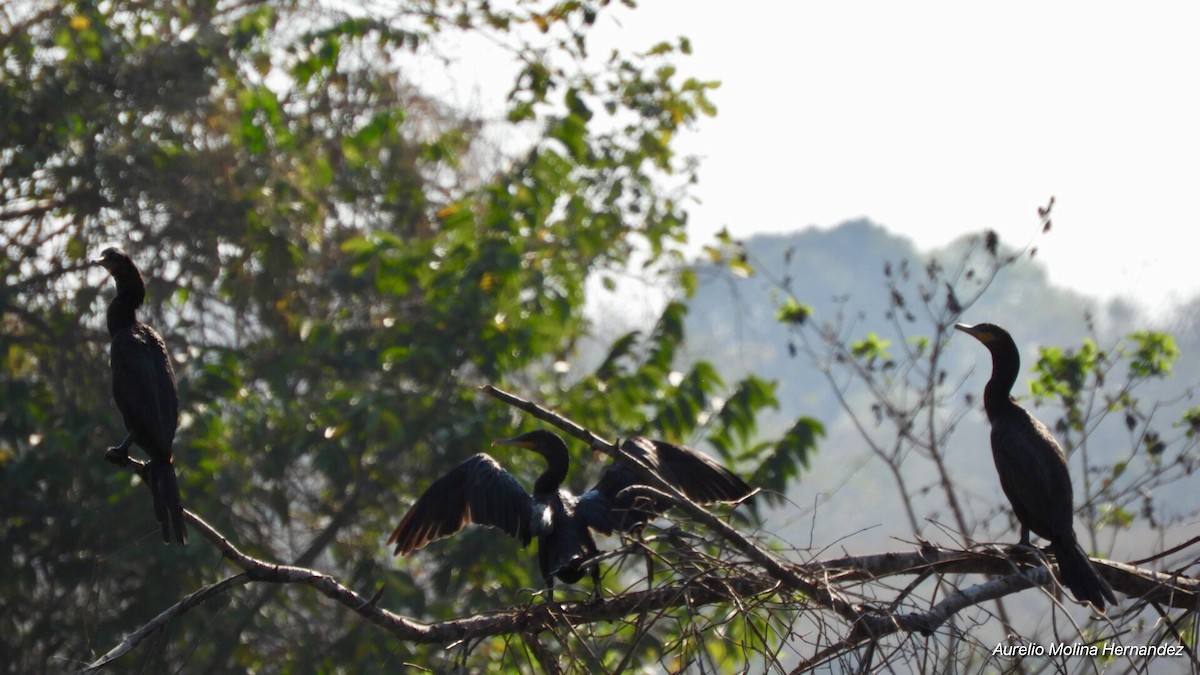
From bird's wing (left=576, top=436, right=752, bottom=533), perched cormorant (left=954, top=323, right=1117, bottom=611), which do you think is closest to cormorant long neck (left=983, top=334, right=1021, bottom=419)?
perched cormorant (left=954, top=323, right=1117, bottom=611)

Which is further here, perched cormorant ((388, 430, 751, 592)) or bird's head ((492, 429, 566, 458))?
bird's head ((492, 429, 566, 458))

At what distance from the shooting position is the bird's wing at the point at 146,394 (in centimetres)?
420

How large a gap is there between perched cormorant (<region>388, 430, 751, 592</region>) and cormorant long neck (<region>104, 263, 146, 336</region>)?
4.36 ft

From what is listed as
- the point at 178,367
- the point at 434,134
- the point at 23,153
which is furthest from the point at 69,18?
the point at 434,134

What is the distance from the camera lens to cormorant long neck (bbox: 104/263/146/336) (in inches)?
180

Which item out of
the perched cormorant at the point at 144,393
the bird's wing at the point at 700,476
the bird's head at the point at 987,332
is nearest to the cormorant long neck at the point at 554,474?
the bird's wing at the point at 700,476

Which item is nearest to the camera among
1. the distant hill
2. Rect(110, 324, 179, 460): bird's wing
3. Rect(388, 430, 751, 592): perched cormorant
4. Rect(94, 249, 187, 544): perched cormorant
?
Rect(94, 249, 187, 544): perched cormorant

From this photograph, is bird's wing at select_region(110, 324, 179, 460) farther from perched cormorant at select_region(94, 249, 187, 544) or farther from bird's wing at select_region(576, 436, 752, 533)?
bird's wing at select_region(576, 436, 752, 533)

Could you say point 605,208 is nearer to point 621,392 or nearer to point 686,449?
point 621,392

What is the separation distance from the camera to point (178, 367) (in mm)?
7559

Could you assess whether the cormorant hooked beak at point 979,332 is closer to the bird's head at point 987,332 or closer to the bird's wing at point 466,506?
the bird's head at point 987,332

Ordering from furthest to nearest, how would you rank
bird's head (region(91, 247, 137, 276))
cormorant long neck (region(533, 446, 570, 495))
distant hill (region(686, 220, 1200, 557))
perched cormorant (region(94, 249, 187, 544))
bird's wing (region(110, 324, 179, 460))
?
distant hill (region(686, 220, 1200, 557)), cormorant long neck (region(533, 446, 570, 495)), bird's head (region(91, 247, 137, 276)), bird's wing (region(110, 324, 179, 460)), perched cormorant (region(94, 249, 187, 544))

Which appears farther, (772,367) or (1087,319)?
(772,367)

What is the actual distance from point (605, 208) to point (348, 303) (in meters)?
2.02
